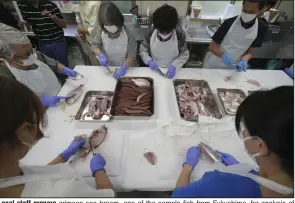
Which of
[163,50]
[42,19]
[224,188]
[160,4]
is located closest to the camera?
[224,188]

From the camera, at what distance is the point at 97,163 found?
1032 mm

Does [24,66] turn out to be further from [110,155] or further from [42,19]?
[42,19]

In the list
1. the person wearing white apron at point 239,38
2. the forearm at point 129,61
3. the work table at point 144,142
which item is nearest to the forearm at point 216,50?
the person wearing white apron at point 239,38

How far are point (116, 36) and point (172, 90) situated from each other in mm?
978

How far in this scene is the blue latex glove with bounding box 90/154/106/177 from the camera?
101cm

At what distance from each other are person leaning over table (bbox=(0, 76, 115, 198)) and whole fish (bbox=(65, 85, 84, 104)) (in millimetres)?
702

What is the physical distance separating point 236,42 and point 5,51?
239 cm

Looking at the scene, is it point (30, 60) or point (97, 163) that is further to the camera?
point (30, 60)

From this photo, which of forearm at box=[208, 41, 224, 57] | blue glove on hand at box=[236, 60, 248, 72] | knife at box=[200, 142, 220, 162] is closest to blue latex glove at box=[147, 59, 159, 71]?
forearm at box=[208, 41, 224, 57]

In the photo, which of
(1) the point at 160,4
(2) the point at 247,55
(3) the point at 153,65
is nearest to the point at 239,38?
(2) the point at 247,55

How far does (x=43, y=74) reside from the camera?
1.67 meters

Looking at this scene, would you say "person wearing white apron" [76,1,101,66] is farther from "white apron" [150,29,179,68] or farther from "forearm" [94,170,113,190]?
"forearm" [94,170,113,190]

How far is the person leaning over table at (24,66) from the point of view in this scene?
1407mm

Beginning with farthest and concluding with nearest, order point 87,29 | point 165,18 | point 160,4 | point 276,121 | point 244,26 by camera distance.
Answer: point 160,4 < point 87,29 < point 244,26 < point 165,18 < point 276,121
